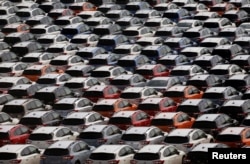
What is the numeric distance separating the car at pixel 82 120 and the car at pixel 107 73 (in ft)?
24.1

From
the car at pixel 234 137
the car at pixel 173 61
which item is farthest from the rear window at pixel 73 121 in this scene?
the car at pixel 173 61

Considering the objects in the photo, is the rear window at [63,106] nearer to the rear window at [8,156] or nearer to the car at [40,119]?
the car at [40,119]

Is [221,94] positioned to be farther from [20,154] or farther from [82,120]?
[20,154]

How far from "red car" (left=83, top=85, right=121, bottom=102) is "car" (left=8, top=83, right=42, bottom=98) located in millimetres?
2559

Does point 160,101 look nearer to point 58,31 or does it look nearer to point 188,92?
point 188,92

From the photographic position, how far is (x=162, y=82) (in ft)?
177

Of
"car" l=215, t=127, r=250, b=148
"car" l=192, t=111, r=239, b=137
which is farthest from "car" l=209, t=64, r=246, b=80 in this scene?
"car" l=215, t=127, r=250, b=148

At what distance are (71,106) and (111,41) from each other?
1325 cm

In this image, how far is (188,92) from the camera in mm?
51812

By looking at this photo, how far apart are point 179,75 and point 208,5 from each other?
1786 cm

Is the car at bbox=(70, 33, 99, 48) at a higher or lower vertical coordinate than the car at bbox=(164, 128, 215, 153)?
higher

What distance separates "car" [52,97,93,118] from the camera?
50.5 metres

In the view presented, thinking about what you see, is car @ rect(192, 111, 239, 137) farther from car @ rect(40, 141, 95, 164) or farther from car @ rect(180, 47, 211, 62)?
car @ rect(180, 47, 211, 62)

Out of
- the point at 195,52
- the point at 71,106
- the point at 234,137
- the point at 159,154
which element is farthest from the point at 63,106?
the point at 195,52
